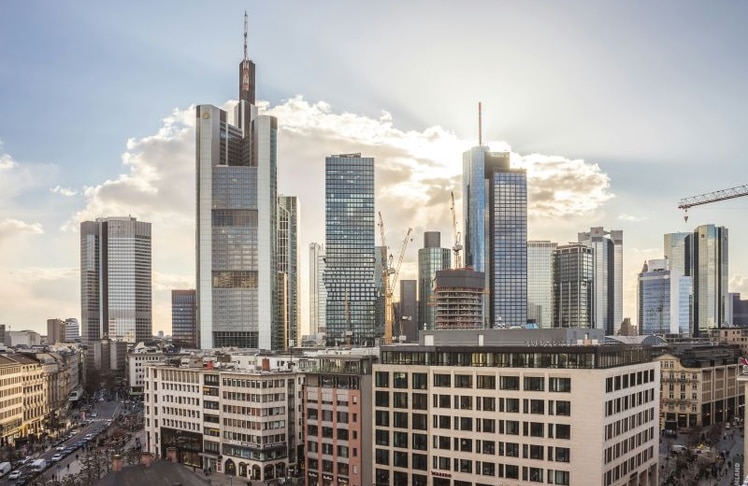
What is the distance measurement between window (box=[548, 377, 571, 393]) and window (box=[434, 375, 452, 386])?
15.0 metres

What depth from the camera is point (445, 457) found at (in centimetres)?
9644

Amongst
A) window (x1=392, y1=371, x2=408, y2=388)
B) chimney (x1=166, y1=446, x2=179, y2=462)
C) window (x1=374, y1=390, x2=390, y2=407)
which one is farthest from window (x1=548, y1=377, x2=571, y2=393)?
chimney (x1=166, y1=446, x2=179, y2=462)

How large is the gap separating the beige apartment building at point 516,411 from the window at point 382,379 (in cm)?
16

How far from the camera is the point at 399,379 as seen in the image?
103 m

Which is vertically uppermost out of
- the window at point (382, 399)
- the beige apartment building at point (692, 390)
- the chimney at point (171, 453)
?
the window at point (382, 399)

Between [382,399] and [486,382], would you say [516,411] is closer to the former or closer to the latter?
[486,382]

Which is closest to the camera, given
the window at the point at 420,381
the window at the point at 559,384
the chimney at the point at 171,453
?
the window at the point at 559,384

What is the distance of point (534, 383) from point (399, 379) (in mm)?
22004

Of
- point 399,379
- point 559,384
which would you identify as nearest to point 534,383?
point 559,384

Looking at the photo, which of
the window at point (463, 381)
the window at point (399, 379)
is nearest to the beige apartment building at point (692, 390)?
the window at point (463, 381)

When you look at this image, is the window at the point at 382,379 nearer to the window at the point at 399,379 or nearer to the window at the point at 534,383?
the window at the point at 399,379

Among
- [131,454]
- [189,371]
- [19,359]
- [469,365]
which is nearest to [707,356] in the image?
[469,365]

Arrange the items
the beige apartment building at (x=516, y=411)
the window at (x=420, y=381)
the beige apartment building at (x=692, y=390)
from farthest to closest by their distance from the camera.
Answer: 1. the beige apartment building at (x=692, y=390)
2. the window at (x=420, y=381)
3. the beige apartment building at (x=516, y=411)

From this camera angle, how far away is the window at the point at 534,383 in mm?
89000
